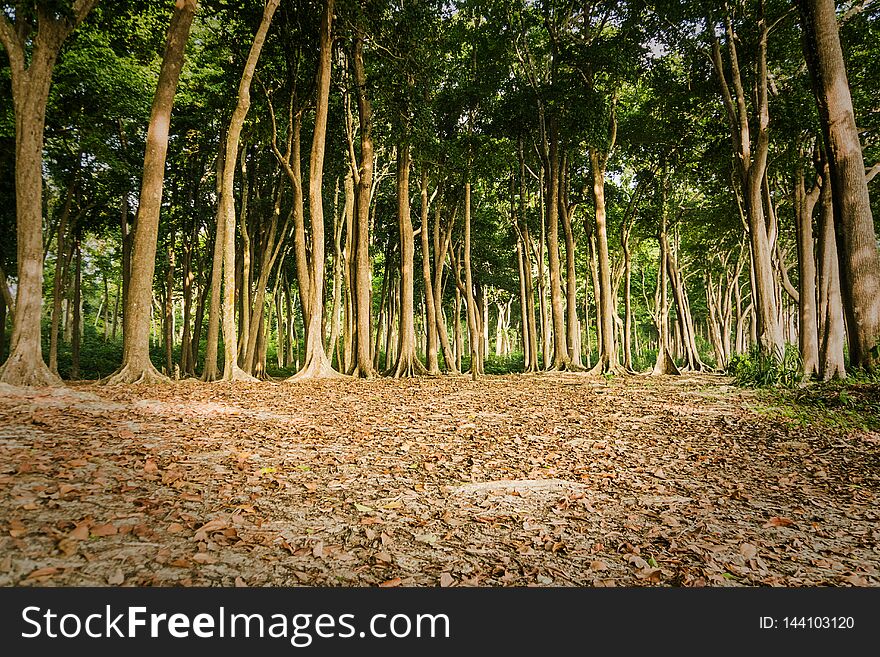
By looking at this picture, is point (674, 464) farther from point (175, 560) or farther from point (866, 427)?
point (175, 560)

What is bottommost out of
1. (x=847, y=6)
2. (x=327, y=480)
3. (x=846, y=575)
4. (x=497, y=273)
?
(x=846, y=575)

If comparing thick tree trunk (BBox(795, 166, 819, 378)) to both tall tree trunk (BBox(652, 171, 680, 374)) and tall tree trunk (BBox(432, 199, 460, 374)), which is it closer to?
tall tree trunk (BBox(652, 171, 680, 374))

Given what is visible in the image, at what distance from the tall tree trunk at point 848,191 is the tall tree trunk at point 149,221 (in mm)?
12323

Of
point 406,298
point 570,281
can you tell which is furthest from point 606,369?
point 406,298

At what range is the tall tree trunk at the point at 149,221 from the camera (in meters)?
9.85

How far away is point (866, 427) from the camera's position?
739 centimetres

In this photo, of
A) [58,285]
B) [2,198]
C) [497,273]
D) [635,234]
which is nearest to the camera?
[2,198]

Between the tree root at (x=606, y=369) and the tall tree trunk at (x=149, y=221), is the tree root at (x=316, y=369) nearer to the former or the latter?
the tall tree trunk at (x=149, y=221)

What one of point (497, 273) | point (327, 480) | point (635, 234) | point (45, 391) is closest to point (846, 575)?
point (327, 480)

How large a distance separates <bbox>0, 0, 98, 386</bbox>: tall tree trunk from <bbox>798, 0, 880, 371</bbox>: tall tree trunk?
1392cm

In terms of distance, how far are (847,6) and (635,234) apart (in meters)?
13.7

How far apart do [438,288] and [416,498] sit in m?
17.1

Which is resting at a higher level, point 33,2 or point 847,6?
point 847,6

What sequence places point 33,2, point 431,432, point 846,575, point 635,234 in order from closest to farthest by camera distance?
1. point 846,575
2. point 431,432
3. point 33,2
4. point 635,234
